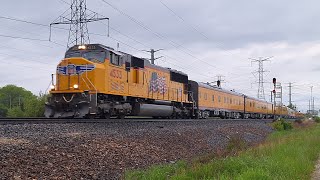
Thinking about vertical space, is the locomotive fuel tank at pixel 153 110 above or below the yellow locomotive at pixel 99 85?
below

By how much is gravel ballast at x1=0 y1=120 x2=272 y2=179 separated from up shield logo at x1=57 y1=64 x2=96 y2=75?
11.9 ft

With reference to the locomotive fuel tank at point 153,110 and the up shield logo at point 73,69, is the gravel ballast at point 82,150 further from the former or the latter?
the locomotive fuel tank at point 153,110

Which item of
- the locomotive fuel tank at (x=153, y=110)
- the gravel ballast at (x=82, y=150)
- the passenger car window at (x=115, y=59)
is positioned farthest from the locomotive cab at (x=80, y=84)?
the locomotive fuel tank at (x=153, y=110)

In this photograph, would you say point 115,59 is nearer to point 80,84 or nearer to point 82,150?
point 80,84

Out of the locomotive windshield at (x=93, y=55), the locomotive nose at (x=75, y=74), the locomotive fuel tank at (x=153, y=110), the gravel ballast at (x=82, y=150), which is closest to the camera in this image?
the gravel ballast at (x=82, y=150)

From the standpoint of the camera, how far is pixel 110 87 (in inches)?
682

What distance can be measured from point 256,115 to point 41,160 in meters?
51.4

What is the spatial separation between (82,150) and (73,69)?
8630mm

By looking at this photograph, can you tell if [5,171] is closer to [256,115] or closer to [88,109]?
[88,109]

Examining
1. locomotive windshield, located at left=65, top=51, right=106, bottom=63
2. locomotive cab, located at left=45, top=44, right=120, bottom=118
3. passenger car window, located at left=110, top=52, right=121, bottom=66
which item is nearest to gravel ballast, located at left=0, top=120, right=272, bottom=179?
locomotive cab, located at left=45, top=44, right=120, bottom=118

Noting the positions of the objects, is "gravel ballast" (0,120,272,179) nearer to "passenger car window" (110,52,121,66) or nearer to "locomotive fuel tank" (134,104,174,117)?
"passenger car window" (110,52,121,66)

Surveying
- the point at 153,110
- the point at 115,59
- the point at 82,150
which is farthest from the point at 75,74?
the point at 82,150

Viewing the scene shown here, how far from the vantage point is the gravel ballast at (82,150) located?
709 centimetres

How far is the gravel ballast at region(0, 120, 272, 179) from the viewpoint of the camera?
279 inches
